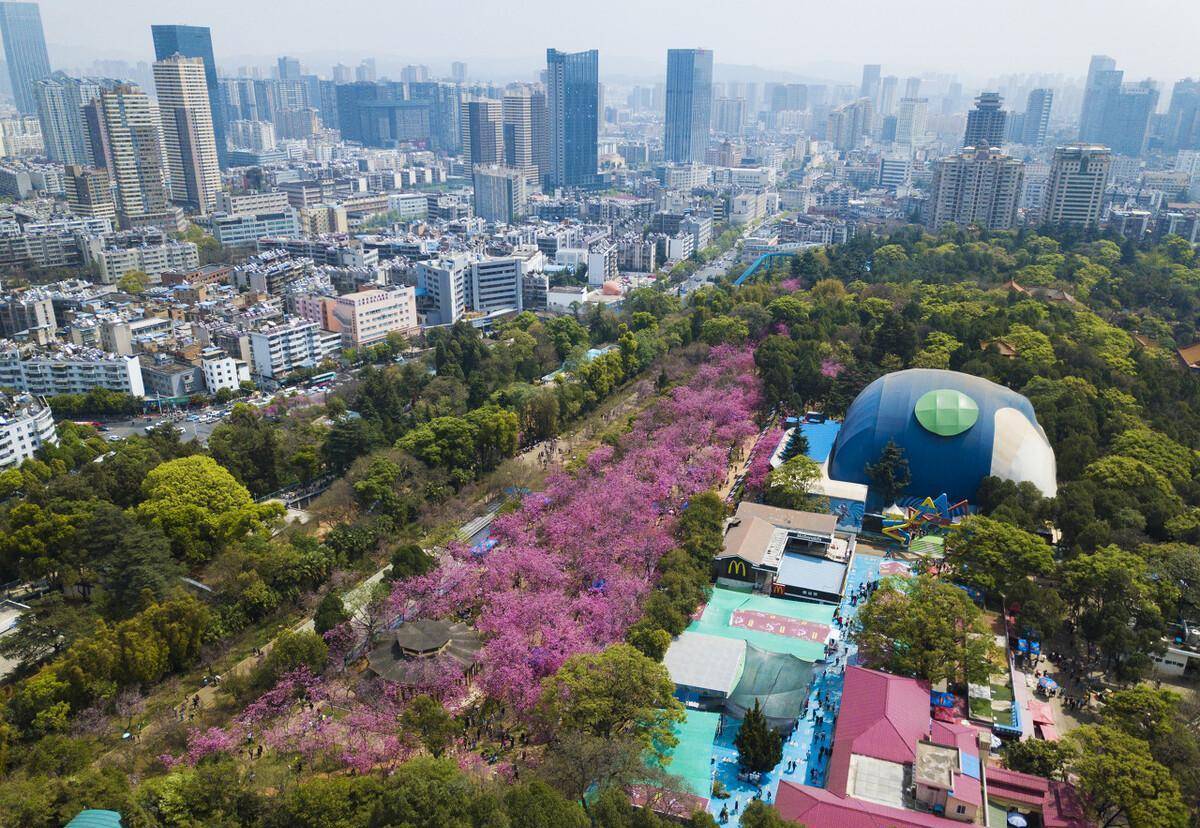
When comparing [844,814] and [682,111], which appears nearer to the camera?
[844,814]

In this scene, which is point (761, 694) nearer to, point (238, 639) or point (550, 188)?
point (238, 639)

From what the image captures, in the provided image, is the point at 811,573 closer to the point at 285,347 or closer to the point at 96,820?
the point at 96,820

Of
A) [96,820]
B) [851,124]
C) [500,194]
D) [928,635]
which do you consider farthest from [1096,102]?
[96,820]

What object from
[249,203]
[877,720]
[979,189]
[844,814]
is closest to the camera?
[844,814]

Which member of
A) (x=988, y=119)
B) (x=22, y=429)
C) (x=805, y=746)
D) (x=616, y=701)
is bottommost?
(x=805, y=746)

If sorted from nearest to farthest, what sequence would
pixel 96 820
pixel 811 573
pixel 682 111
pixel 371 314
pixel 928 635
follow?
1. pixel 96 820
2. pixel 928 635
3. pixel 811 573
4. pixel 371 314
5. pixel 682 111

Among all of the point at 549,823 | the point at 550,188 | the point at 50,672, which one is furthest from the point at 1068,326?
the point at 550,188

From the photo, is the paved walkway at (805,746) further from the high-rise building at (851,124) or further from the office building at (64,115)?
the high-rise building at (851,124)

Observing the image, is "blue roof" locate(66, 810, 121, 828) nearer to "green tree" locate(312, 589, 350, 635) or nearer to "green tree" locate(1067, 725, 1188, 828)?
"green tree" locate(312, 589, 350, 635)
